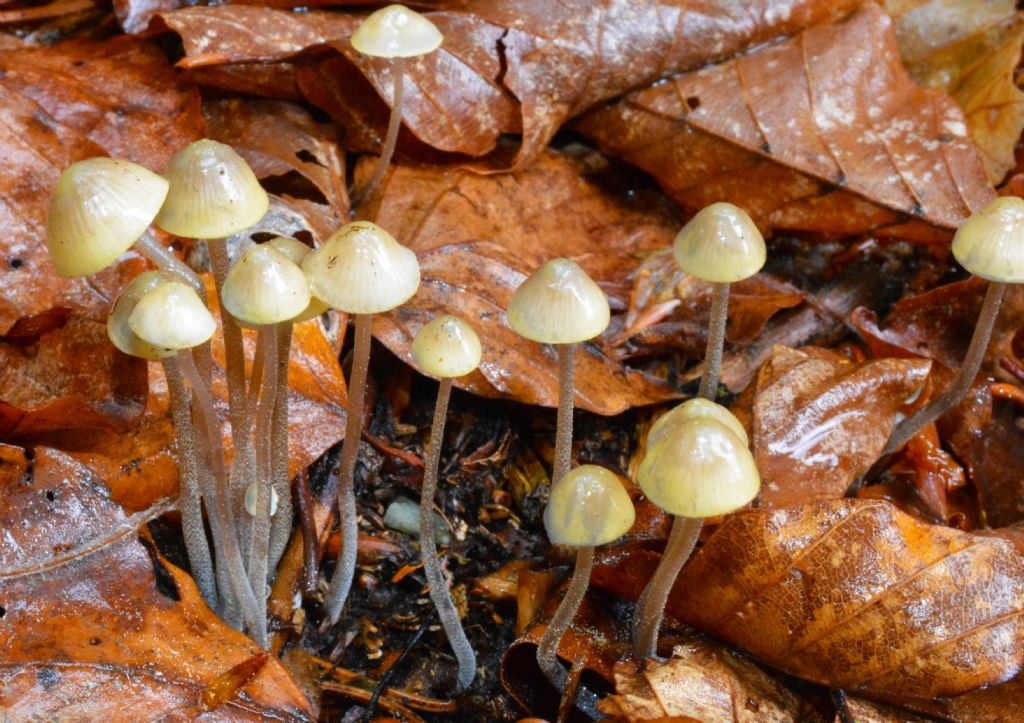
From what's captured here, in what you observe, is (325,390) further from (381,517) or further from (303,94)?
(303,94)

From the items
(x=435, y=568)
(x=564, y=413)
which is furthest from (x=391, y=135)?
(x=435, y=568)

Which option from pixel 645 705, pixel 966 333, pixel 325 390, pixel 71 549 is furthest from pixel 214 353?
pixel 966 333

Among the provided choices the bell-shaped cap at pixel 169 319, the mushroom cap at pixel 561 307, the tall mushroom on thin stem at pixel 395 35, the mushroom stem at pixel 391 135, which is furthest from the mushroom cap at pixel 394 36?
the bell-shaped cap at pixel 169 319

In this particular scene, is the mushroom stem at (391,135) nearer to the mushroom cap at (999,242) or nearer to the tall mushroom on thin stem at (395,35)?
the tall mushroom on thin stem at (395,35)

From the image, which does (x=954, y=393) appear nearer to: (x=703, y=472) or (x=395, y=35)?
(x=703, y=472)

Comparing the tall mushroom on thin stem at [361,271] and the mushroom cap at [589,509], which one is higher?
the tall mushroom on thin stem at [361,271]

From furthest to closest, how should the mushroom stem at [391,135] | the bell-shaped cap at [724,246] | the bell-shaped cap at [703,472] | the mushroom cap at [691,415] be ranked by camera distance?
the mushroom stem at [391,135] < the bell-shaped cap at [724,246] < the mushroom cap at [691,415] < the bell-shaped cap at [703,472]

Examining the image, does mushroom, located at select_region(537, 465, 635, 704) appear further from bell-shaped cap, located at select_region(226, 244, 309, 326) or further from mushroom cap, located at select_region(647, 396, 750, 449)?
bell-shaped cap, located at select_region(226, 244, 309, 326)
